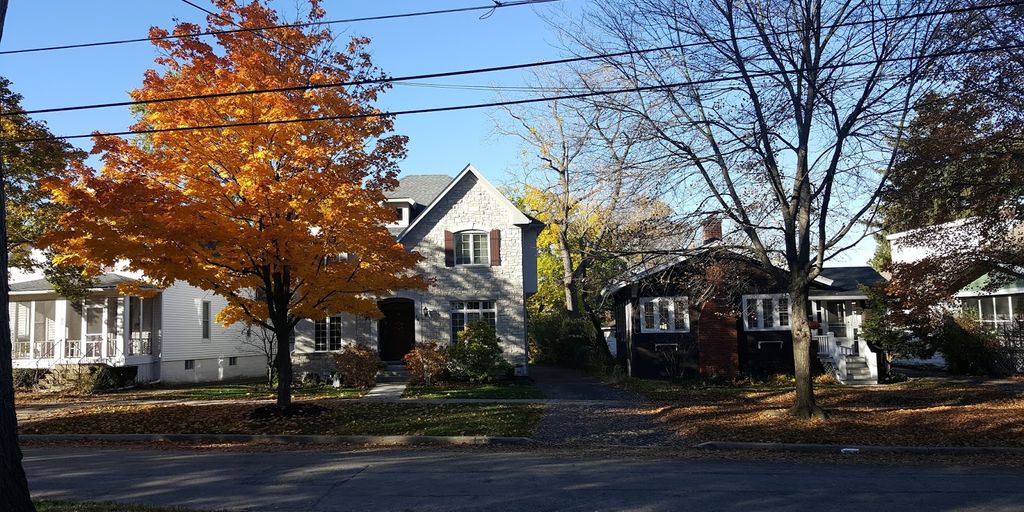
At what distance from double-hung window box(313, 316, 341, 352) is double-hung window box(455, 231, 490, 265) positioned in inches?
211

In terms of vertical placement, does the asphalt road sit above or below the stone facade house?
below

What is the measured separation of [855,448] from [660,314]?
13.3 meters

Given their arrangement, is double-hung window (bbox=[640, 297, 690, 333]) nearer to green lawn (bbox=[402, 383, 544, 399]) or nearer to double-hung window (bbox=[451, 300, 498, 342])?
green lawn (bbox=[402, 383, 544, 399])

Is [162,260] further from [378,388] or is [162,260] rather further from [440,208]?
[440,208]

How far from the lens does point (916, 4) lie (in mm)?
13391

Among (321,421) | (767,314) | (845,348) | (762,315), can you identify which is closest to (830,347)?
(845,348)

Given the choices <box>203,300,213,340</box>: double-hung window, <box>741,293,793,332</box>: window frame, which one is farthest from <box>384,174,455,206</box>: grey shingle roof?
<box>741,293,793,332</box>: window frame

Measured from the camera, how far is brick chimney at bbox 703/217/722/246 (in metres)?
15.9

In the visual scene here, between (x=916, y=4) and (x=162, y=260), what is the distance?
51.2 feet

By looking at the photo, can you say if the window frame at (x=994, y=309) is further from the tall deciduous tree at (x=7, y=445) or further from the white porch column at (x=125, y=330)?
the white porch column at (x=125, y=330)

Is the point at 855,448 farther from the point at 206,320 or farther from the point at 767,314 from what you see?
the point at 206,320

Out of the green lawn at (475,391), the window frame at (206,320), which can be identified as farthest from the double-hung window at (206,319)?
the green lawn at (475,391)

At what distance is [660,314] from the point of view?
86.3 ft

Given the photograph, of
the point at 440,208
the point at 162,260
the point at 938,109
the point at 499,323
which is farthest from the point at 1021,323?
the point at 162,260
